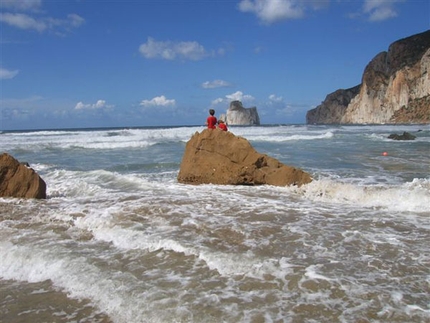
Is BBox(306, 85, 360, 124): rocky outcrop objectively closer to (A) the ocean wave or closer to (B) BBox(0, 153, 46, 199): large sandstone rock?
(A) the ocean wave

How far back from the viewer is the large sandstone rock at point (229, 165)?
992 cm

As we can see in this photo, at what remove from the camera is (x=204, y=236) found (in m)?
5.44

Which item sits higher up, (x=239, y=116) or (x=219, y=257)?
(x=239, y=116)

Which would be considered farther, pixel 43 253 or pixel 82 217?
pixel 82 217

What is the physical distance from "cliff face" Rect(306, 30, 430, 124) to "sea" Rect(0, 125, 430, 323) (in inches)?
3212

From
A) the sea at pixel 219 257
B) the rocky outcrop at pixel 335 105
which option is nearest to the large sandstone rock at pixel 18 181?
the sea at pixel 219 257

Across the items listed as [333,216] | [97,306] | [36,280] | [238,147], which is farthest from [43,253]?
[238,147]

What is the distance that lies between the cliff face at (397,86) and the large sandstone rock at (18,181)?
83.0 m

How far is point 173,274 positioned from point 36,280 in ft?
5.15

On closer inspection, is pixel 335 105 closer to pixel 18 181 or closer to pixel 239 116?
pixel 239 116

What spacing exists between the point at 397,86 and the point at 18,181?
3680 inches

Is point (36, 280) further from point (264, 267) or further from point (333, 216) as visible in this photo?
point (333, 216)

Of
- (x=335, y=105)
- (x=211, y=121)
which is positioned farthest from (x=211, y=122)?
(x=335, y=105)

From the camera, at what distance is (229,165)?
34.0 ft
